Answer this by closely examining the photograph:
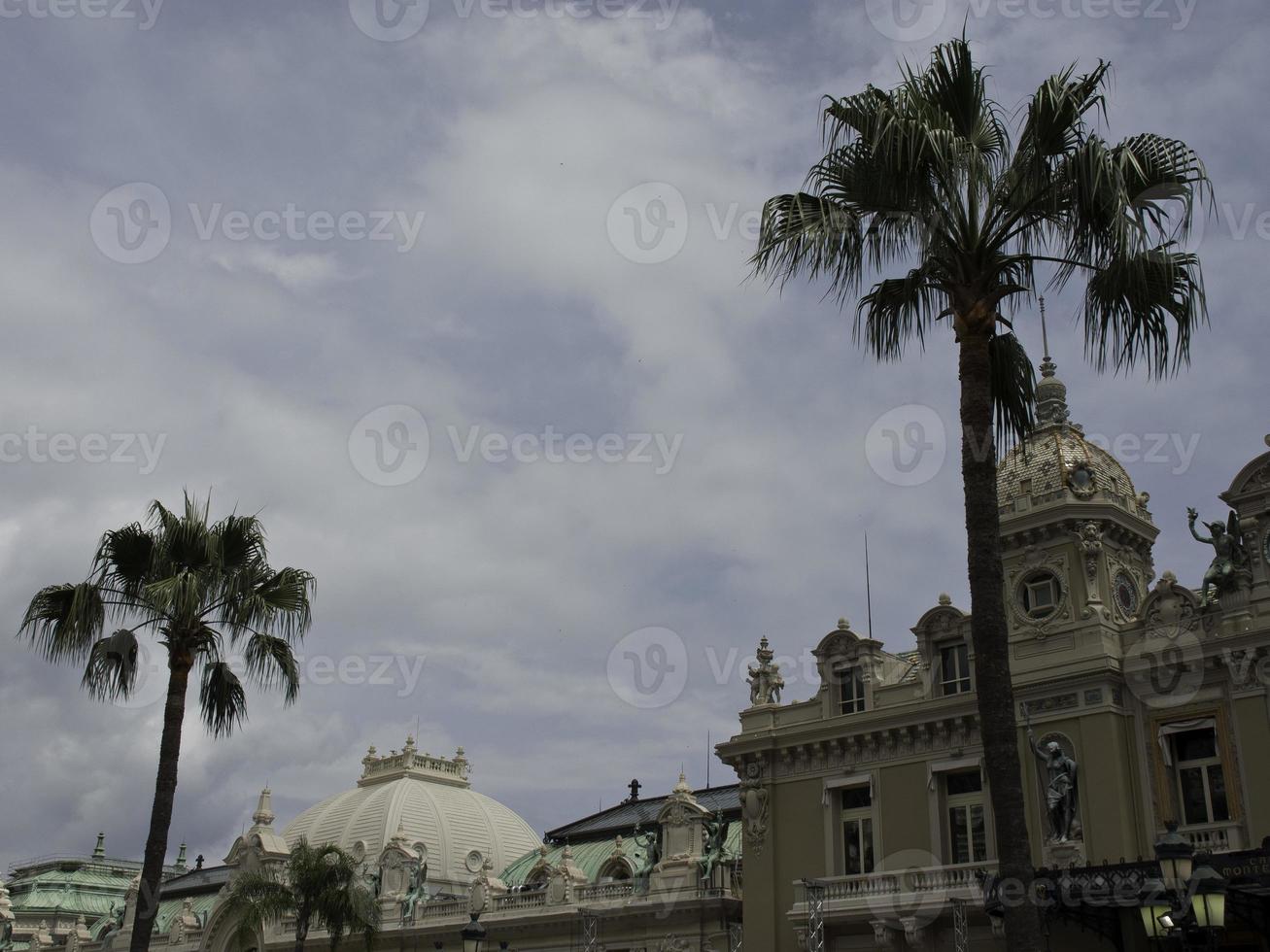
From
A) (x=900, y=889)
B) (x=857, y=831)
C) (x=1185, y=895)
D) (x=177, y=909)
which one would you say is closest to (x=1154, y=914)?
(x=1185, y=895)

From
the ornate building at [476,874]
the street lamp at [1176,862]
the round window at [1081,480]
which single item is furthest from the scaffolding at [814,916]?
the street lamp at [1176,862]

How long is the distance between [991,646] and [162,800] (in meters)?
17.1

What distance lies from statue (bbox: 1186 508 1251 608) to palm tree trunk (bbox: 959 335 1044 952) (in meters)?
14.8

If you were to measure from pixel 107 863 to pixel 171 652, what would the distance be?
6122 cm

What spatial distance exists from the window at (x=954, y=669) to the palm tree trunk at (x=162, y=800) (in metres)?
19.1

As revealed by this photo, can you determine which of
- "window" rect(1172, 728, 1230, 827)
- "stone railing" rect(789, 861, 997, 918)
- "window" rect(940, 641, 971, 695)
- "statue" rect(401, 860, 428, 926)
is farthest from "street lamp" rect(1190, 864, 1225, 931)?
"statue" rect(401, 860, 428, 926)

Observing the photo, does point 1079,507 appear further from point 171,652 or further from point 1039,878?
point 171,652

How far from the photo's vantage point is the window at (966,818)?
33125 mm

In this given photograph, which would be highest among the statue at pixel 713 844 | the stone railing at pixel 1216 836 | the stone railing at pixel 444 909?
the statue at pixel 713 844

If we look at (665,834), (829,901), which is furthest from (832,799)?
(665,834)

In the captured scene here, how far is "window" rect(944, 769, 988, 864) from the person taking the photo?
33.1 metres

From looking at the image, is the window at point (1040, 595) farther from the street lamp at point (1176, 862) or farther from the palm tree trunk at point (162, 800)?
the palm tree trunk at point (162, 800)

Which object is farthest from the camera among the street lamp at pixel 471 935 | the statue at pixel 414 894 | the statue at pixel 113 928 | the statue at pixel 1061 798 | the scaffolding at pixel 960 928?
the statue at pixel 113 928

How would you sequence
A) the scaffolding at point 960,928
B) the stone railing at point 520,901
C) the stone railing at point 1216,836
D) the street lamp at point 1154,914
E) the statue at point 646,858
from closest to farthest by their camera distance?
the street lamp at point 1154,914, the stone railing at point 1216,836, the scaffolding at point 960,928, the statue at point 646,858, the stone railing at point 520,901
